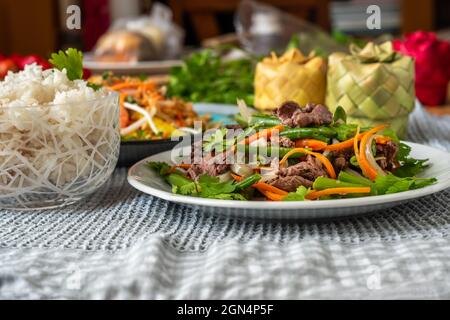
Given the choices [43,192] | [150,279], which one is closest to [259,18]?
[43,192]

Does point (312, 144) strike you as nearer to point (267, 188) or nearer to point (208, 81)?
point (267, 188)

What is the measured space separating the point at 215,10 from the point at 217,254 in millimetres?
4122

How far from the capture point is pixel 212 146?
0.97 m

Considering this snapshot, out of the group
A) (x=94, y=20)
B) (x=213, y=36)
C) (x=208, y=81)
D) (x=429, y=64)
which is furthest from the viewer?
(x=94, y=20)

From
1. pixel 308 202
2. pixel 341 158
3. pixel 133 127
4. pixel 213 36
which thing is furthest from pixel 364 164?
pixel 213 36

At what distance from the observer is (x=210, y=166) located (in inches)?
36.7

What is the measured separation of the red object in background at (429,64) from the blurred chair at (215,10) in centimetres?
283

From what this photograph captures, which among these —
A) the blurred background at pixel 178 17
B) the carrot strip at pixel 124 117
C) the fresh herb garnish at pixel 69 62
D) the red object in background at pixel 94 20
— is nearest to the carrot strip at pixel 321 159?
the fresh herb garnish at pixel 69 62

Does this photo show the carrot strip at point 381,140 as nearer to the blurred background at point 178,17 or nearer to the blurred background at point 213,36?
the blurred background at point 213,36

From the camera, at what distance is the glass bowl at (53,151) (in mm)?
899

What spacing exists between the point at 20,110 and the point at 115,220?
18 cm

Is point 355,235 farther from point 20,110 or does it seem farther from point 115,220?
point 20,110
